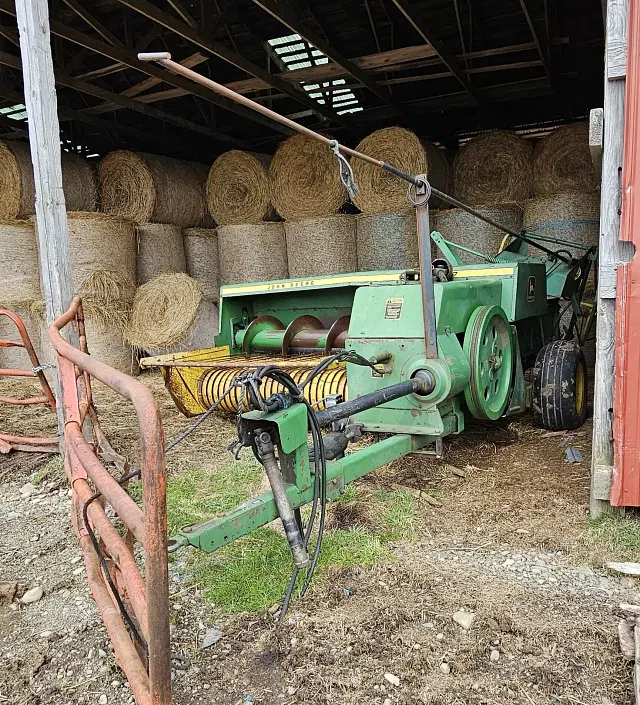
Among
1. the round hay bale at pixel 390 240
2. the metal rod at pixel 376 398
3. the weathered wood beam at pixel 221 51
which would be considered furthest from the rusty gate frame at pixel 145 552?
the round hay bale at pixel 390 240

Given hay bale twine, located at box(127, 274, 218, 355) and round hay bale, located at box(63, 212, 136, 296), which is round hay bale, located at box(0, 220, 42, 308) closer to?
round hay bale, located at box(63, 212, 136, 296)

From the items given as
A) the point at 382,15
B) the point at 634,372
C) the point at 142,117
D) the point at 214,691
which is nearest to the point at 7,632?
the point at 214,691

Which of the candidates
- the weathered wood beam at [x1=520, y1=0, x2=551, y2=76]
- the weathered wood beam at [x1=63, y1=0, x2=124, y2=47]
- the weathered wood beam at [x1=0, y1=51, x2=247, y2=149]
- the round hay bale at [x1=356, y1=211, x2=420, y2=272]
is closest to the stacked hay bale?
the weathered wood beam at [x1=0, y1=51, x2=247, y2=149]

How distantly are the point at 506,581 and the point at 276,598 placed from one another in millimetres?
898

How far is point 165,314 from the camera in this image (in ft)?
23.3

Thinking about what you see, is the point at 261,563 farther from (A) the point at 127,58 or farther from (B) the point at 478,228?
(B) the point at 478,228

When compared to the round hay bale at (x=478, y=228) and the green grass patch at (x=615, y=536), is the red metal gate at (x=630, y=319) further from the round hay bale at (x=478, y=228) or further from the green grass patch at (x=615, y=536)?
the round hay bale at (x=478, y=228)

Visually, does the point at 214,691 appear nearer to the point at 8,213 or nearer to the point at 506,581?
the point at 506,581

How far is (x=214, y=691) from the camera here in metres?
2.00

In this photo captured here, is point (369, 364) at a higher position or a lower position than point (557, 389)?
higher

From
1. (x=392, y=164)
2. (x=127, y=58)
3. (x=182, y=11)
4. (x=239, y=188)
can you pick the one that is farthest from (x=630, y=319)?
(x=239, y=188)

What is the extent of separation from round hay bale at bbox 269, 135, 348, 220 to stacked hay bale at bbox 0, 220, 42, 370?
8.82ft

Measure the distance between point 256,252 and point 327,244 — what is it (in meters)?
0.91

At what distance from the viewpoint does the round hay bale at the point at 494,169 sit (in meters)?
6.87
